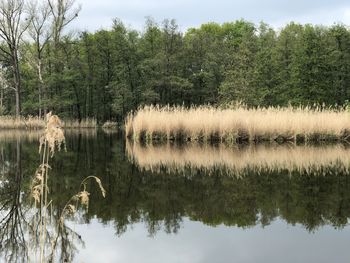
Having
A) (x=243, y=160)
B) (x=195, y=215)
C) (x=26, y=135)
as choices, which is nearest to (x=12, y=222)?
(x=195, y=215)

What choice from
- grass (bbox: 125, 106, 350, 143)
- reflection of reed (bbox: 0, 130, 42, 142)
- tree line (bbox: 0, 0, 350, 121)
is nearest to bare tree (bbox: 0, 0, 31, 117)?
tree line (bbox: 0, 0, 350, 121)

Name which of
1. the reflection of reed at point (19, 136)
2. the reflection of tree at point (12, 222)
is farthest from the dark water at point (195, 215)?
the reflection of reed at point (19, 136)

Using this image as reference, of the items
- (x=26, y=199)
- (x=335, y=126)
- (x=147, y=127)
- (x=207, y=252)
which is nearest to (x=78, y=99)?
(x=147, y=127)

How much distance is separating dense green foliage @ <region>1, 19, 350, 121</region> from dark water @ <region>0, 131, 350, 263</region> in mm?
25154

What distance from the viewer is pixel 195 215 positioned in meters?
5.40

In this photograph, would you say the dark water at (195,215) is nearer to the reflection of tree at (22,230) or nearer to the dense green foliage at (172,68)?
the reflection of tree at (22,230)

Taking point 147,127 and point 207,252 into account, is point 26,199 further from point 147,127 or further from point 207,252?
point 147,127

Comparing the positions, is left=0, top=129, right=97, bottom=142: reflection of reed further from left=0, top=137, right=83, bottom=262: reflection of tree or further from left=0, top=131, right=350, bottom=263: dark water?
left=0, top=137, right=83, bottom=262: reflection of tree

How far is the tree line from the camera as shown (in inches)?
1337

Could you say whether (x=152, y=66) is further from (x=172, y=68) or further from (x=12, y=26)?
(x=12, y=26)

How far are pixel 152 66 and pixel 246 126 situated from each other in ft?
76.3

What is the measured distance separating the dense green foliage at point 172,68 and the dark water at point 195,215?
25154 millimetres

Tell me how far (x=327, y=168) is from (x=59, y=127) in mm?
7223

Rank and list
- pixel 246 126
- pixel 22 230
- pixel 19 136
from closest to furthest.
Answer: pixel 22 230, pixel 246 126, pixel 19 136
